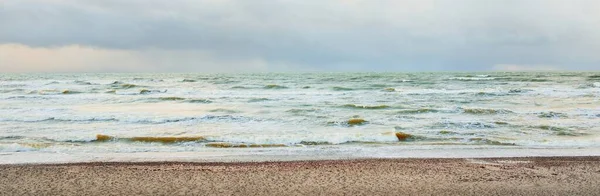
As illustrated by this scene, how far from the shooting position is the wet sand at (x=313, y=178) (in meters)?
5.67

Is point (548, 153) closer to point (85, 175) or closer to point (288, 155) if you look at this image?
point (288, 155)

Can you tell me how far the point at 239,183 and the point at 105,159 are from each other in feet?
11.7

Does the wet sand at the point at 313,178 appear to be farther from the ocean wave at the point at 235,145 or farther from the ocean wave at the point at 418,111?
the ocean wave at the point at 418,111

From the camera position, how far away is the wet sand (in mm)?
5672

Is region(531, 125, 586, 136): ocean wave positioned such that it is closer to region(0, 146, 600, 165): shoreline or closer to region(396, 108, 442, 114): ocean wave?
region(0, 146, 600, 165): shoreline

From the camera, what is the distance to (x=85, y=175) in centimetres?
647

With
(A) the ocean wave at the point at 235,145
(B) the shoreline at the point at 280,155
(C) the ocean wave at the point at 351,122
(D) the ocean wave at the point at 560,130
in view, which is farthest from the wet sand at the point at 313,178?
(C) the ocean wave at the point at 351,122

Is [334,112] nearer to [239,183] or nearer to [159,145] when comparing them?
[159,145]

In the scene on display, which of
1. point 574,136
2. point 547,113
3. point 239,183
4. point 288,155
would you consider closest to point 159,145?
point 288,155

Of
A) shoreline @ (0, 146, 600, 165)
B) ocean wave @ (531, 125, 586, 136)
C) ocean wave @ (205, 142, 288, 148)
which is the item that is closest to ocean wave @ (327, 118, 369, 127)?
ocean wave @ (205, 142, 288, 148)

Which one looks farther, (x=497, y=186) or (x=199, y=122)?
(x=199, y=122)

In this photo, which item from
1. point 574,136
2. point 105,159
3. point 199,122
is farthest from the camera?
point 199,122

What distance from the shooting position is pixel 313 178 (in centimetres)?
625

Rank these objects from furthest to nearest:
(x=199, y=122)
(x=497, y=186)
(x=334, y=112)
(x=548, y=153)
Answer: (x=334, y=112) < (x=199, y=122) < (x=548, y=153) < (x=497, y=186)
